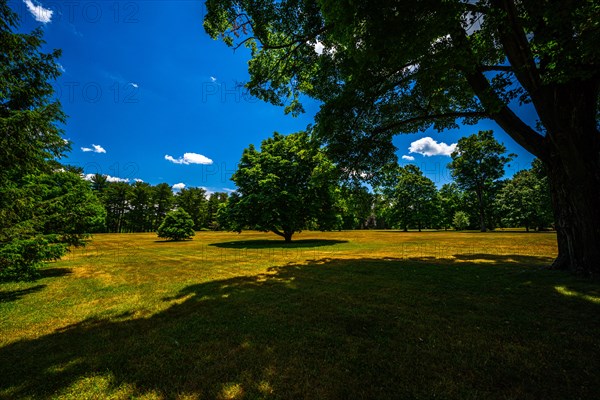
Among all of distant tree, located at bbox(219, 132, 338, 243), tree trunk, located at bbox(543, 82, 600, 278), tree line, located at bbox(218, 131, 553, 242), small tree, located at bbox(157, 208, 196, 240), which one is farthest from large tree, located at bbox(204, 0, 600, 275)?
small tree, located at bbox(157, 208, 196, 240)

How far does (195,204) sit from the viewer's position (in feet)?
262

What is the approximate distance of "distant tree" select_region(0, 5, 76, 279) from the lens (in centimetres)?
660

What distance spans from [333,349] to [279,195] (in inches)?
757

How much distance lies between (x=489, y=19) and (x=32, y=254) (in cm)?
1481

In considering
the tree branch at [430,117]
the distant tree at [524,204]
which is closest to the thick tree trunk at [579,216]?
the tree branch at [430,117]

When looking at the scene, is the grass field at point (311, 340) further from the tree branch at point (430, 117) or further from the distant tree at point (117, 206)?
the distant tree at point (117, 206)

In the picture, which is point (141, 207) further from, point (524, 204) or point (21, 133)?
point (524, 204)

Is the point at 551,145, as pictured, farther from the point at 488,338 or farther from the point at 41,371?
the point at 41,371

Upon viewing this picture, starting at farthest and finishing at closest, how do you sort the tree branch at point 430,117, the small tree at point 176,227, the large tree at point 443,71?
1. the small tree at point 176,227
2. the tree branch at point 430,117
3. the large tree at point 443,71

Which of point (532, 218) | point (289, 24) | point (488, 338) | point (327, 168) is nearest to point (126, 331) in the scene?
point (488, 338)

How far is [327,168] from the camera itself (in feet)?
42.4

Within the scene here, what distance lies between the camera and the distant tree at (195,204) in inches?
2997

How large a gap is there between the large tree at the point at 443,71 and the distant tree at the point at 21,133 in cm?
594

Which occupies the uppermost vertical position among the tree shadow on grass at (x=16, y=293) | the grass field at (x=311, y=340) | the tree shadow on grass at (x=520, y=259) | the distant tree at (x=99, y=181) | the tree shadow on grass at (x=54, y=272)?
the distant tree at (x=99, y=181)
